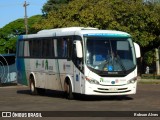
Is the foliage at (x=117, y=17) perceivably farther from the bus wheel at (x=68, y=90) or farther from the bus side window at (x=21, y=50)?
the bus wheel at (x=68, y=90)

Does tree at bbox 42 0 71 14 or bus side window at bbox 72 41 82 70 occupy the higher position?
tree at bbox 42 0 71 14

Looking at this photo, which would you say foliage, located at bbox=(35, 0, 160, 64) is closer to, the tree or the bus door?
the bus door

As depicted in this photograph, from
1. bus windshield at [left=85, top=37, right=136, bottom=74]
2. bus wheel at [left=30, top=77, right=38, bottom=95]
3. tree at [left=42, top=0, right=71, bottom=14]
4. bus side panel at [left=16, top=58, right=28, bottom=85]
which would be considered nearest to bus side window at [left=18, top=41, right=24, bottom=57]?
bus side panel at [left=16, top=58, right=28, bottom=85]

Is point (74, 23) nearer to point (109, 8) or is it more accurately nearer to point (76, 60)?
point (109, 8)

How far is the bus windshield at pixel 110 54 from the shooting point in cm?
2191

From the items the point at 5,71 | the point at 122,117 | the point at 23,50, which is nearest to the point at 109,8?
the point at 5,71

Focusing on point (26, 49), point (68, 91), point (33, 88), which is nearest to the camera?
point (68, 91)

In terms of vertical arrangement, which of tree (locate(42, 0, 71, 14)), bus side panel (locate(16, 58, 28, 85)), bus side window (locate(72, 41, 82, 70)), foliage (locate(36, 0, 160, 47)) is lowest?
bus side panel (locate(16, 58, 28, 85))

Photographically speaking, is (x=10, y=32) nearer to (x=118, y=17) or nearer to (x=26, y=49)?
(x=118, y=17)

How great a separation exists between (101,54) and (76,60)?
3.82ft

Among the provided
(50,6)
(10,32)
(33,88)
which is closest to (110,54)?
(33,88)

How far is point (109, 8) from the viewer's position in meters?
46.4

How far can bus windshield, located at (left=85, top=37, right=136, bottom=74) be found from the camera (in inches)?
862

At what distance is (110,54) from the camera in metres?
22.2
